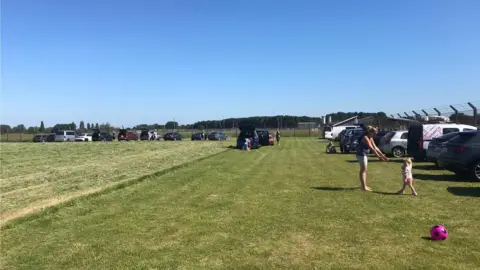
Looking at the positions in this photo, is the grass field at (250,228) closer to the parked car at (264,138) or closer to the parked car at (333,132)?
the parked car at (264,138)

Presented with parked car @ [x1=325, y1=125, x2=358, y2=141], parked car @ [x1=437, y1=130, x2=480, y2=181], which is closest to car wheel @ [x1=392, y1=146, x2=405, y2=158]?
parked car @ [x1=437, y1=130, x2=480, y2=181]

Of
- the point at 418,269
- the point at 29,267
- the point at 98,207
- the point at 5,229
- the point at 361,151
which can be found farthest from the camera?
the point at 361,151

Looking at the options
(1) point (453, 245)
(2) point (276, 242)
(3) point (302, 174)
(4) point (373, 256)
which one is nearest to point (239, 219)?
(2) point (276, 242)

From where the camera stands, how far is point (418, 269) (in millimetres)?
5504

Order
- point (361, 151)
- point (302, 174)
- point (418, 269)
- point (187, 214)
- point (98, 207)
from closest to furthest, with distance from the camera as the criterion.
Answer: point (418, 269)
point (187, 214)
point (98, 207)
point (361, 151)
point (302, 174)

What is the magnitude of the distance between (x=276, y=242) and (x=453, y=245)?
2.49 metres

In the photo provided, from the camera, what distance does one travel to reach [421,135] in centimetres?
1967

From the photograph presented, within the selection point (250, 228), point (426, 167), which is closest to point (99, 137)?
point (426, 167)

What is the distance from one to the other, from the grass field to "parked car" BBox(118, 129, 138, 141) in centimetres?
5547

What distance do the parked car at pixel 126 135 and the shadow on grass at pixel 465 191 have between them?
196 ft

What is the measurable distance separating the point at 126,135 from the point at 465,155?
6063 centimetres

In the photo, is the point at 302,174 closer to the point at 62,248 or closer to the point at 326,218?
the point at 326,218

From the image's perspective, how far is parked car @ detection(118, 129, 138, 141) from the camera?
6762 centimetres

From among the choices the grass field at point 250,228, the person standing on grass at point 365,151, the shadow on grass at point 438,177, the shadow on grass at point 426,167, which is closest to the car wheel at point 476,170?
the shadow on grass at point 438,177
